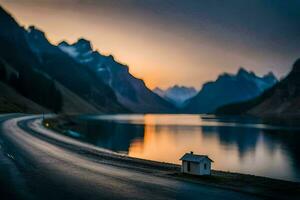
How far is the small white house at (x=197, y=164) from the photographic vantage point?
104 feet

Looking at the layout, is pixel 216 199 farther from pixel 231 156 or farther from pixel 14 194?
pixel 231 156

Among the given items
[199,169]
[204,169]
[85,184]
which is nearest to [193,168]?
[199,169]

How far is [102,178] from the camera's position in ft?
94.0

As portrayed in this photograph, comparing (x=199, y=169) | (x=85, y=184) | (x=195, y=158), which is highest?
(x=195, y=158)

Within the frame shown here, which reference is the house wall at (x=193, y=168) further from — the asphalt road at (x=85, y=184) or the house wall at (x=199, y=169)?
the asphalt road at (x=85, y=184)

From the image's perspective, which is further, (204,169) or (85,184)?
(204,169)

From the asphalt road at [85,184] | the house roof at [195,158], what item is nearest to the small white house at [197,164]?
the house roof at [195,158]

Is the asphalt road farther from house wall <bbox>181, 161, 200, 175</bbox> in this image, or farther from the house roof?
the house roof

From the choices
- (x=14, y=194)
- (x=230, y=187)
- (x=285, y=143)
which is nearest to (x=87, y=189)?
(x=14, y=194)

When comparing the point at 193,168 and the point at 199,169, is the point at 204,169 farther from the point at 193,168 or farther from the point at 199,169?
the point at 193,168

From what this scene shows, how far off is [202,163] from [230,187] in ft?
15.8

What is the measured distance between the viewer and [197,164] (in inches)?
1254

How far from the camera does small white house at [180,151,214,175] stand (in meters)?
31.8

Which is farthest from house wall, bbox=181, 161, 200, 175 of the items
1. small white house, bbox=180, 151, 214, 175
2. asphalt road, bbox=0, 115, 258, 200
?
asphalt road, bbox=0, 115, 258, 200
